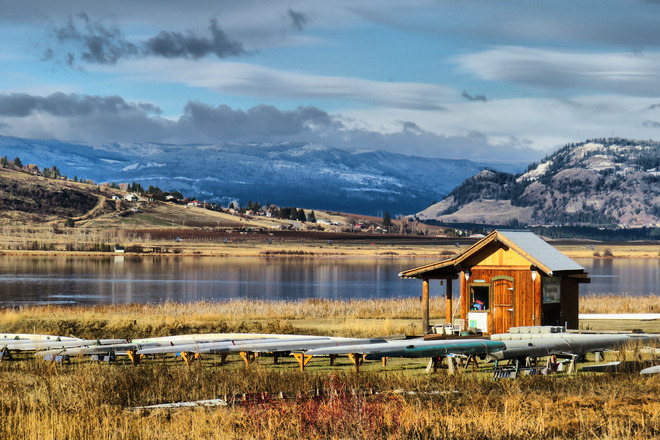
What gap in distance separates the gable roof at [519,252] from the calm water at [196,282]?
2656cm

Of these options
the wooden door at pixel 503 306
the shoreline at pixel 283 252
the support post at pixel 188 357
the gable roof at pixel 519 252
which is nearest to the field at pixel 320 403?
the support post at pixel 188 357

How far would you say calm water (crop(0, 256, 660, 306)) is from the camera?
63588 mm

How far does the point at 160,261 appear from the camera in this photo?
125 m

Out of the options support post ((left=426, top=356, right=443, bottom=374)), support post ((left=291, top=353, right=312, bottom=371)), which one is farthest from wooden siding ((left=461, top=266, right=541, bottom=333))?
support post ((left=291, top=353, right=312, bottom=371))

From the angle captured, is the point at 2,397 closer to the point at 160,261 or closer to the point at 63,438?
the point at 63,438

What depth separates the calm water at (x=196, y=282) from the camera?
6359 centimetres

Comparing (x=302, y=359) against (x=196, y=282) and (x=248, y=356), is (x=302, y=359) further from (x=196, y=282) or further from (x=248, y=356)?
(x=196, y=282)

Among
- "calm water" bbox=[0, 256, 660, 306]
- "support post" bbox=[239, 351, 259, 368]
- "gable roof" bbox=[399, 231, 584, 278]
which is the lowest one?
"calm water" bbox=[0, 256, 660, 306]

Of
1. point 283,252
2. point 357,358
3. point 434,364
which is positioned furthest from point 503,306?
point 283,252

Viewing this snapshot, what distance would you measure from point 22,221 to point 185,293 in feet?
467

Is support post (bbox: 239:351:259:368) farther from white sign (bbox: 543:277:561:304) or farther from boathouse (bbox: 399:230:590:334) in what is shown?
white sign (bbox: 543:277:561:304)

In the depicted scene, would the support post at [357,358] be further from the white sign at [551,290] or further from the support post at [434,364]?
the white sign at [551,290]

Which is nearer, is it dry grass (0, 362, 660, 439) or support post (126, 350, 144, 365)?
dry grass (0, 362, 660, 439)

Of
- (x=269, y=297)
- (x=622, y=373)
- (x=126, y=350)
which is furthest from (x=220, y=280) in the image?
(x=622, y=373)
